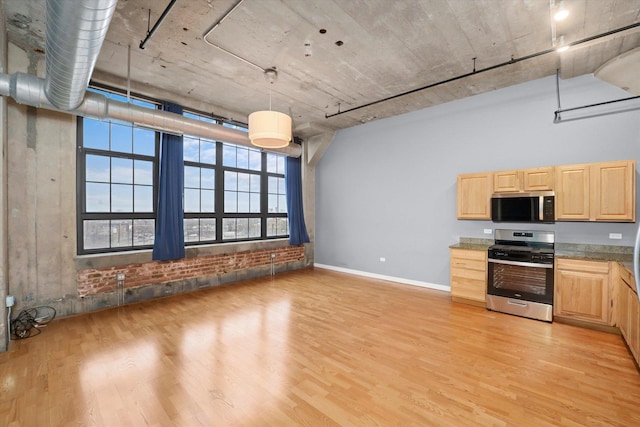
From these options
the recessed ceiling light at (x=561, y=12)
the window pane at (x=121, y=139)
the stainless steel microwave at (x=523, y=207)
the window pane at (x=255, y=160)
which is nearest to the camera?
the recessed ceiling light at (x=561, y=12)

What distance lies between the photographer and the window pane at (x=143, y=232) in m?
4.73

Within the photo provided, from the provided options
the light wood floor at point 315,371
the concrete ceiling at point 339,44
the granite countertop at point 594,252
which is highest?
the concrete ceiling at point 339,44

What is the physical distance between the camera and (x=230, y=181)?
607 centimetres

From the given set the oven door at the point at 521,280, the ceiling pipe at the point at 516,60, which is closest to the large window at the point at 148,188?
the ceiling pipe at the point at 516,60

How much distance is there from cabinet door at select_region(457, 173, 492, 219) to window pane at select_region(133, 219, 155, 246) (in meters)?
5.49

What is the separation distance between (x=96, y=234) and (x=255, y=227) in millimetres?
3016

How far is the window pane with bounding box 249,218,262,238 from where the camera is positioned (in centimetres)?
650

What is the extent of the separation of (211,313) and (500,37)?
5.31 metres

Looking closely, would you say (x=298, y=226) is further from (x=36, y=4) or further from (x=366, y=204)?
(x=36, y=4)

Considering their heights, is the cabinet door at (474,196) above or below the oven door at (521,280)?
above

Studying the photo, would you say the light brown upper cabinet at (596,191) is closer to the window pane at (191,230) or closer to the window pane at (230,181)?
the window pane at (230,181)

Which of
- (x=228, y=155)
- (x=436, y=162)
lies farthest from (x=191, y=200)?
(x=436, y=162)

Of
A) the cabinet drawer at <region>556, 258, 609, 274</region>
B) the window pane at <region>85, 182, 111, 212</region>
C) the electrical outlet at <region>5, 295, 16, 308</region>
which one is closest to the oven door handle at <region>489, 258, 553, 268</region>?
the cabinet drawer at <region>556, 258, 609, 274</region>

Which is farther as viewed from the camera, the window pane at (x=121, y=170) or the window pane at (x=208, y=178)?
the window pane at (x=208, y=178)
